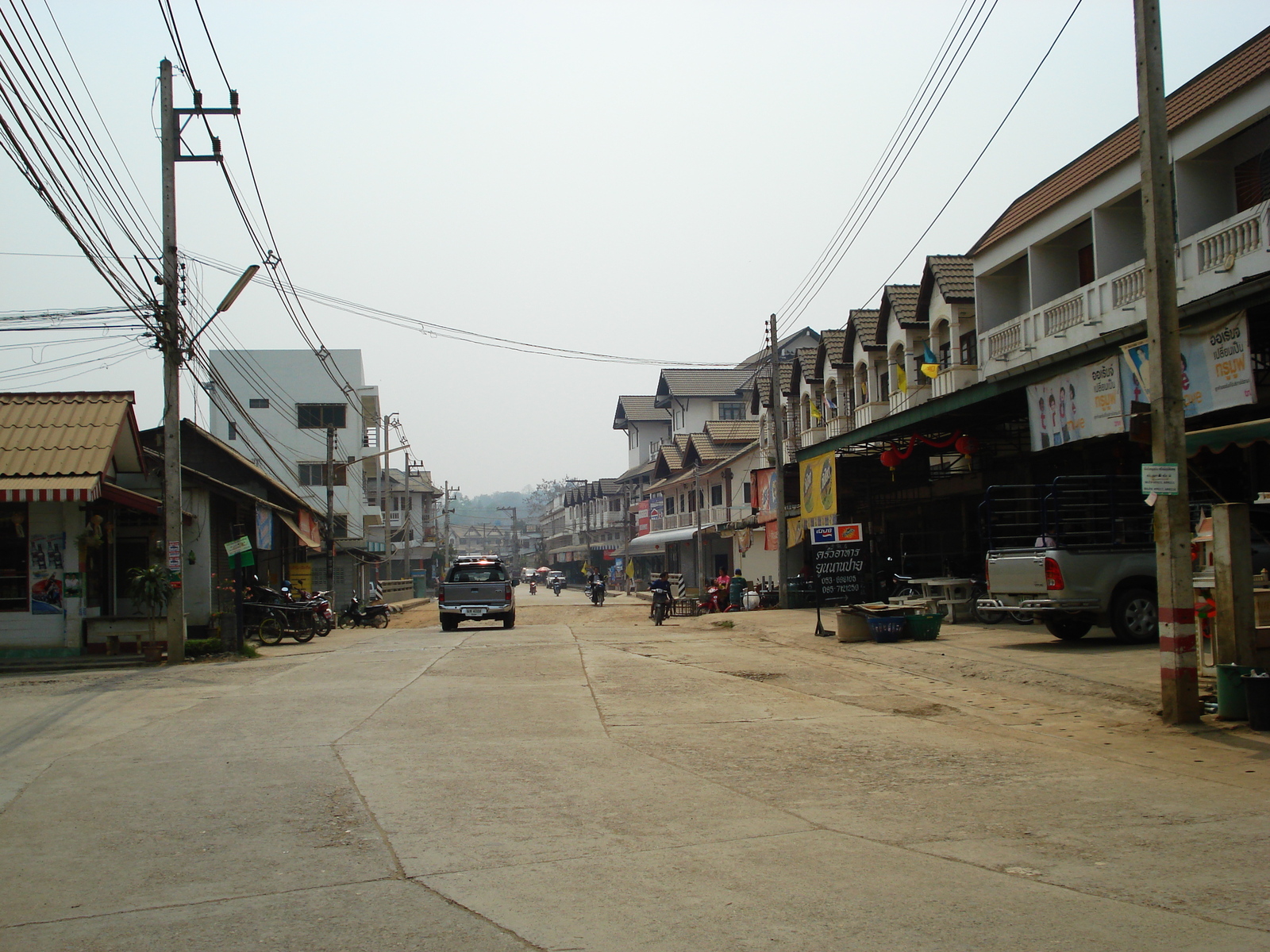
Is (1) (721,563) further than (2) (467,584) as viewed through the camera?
Yes

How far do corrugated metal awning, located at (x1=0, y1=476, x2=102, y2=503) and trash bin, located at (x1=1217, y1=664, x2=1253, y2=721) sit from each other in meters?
16.6

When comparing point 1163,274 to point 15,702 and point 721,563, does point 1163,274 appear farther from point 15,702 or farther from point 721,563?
point 721,563

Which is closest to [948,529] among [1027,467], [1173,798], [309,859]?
[1027,467]

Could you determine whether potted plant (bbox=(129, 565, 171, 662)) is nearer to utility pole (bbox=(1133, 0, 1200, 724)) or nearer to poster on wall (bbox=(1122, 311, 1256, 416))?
utility pole (bbox=(1133, 0, 1200, 724))

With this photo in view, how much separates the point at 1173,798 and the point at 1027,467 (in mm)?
18300

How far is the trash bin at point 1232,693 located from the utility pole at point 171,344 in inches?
645

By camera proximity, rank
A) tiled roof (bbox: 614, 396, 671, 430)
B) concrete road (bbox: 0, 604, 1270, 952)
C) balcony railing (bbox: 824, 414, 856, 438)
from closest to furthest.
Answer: concrete road (bbox: 0, 604, 1270, 952) < balcony railing (bbox: 824, 414, 856, 438) < tiled roof (bbox: 614, 396, 671, 430)

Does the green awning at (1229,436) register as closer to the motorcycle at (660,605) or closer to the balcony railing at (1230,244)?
the balcony railing at (1230,244)

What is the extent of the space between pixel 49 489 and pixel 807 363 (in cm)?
2562

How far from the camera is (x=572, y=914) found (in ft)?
15.2

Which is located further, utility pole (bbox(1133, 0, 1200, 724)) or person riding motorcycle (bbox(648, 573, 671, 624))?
person riding motorcycle (bbox(648, 573, 671, 624))

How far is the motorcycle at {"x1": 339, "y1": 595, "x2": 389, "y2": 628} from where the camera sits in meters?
34.6

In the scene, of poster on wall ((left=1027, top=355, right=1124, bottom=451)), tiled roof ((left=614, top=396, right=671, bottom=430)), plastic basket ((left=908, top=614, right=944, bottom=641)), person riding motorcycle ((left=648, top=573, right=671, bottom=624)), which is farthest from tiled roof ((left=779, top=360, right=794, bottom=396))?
tiled roof ((left=614, top=396, right=671, bottom=430))

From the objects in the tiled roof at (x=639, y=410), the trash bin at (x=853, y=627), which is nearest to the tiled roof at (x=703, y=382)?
the tiled roof at (x=639, y=410)
